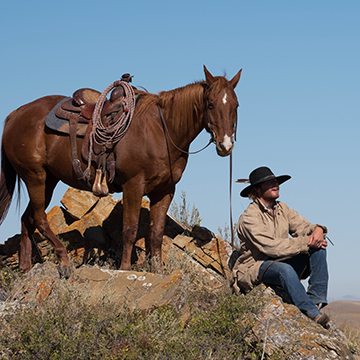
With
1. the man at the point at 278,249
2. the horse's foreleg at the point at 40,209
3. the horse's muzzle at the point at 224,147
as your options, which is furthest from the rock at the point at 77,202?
the man at the point at 278,249

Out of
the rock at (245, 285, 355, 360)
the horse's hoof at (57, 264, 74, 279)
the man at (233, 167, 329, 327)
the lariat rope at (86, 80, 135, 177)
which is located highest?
the lariat rope at (86, 80, 135, 177)

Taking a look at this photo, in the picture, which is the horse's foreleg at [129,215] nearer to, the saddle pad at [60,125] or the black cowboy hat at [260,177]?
the saddle pad at [60,125]

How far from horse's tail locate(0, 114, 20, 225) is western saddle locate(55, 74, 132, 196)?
1.41 m

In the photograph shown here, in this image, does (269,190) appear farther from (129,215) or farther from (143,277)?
(129,215)

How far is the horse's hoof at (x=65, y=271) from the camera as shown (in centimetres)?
670

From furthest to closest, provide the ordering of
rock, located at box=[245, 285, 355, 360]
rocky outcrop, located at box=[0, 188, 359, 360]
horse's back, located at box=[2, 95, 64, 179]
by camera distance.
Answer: horse's back, located at box=[2, 95, 64, 179], rocky outcrop, located at box=[0, 188, 359, 360], rock, located at box=[245, 285, 355, 360]

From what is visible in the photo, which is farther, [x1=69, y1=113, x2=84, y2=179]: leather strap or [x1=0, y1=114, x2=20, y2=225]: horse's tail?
[x1=0, y1=114, x2=20, y2=225]: horse's tail

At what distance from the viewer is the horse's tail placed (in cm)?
834

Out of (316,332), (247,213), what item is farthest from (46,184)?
(316,332)

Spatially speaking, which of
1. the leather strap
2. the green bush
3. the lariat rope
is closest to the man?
the green bush

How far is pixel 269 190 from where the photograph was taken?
636 centimetres

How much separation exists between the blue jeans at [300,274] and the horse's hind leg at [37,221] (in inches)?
122

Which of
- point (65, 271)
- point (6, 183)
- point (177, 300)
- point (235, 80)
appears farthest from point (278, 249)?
point (6, 183)

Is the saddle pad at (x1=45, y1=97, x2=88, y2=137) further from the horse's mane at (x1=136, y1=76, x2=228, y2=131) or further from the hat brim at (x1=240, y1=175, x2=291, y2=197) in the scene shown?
the hat brim at (x1=240, y1=175, x2=291, y2=197)
